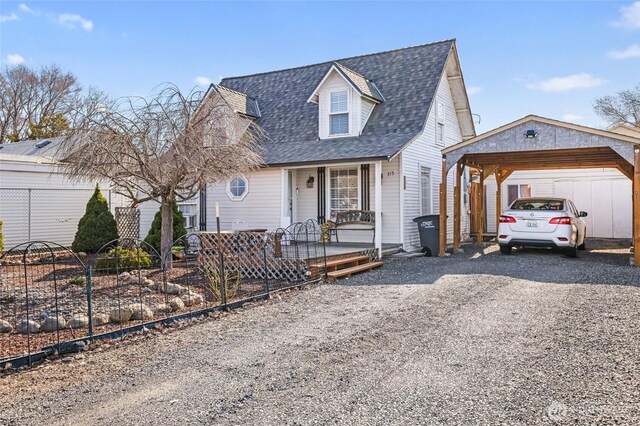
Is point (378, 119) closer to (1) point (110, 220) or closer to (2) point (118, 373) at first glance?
(1) point (110, 220)

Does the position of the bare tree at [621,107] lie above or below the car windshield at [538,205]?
above

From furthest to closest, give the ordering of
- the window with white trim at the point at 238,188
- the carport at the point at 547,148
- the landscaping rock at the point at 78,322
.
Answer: the window with white trim at the point at 238,188, the carport at the point at 547,148, the landscaping rock at the point at 78,322

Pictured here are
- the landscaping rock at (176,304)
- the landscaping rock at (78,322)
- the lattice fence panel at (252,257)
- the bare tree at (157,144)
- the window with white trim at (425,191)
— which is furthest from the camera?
the window with white trim at (425,191)

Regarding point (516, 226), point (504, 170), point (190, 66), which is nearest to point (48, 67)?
point (190, 66)

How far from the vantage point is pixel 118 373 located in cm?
459

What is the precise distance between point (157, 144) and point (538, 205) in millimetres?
9888

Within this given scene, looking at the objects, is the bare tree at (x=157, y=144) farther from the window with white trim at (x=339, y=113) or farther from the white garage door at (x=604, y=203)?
the white garage door at (x=604, y=203)

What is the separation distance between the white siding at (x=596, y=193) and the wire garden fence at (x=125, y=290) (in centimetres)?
1265

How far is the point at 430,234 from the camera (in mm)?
13797

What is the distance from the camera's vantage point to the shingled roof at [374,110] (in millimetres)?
13852

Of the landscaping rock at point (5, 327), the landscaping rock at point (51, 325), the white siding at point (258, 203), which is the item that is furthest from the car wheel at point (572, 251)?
the landscaping rock at point (5, 327)

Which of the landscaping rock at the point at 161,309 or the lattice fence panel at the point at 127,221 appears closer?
the landscaping rock at the point at 161,309

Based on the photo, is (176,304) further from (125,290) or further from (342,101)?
(342,101)

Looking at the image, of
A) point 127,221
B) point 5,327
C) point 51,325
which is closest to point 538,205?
point 51,325
